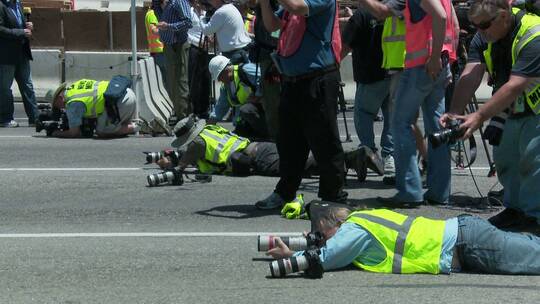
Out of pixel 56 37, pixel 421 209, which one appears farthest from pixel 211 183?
pixel 56 37

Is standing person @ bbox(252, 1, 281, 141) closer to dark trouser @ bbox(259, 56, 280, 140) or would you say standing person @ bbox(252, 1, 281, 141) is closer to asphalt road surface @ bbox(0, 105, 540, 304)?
dark trouser @ bbox(259, 56, 280, 140)

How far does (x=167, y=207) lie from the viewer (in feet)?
27.7

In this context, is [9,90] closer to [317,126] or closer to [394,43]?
[394,43]

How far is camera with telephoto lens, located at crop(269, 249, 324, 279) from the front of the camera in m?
5.89

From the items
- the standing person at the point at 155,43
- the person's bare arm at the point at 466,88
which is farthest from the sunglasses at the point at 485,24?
the standing person at the point at 155,43

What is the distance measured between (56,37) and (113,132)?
9.04 metres

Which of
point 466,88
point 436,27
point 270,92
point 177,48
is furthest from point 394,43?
point 177,48

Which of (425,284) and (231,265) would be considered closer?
(425,284)

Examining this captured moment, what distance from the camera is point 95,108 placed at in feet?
41.6

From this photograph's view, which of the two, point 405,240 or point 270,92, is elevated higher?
point 405,240

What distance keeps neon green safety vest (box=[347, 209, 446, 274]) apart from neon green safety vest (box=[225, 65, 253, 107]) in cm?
510

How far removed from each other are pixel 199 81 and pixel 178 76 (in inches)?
21.3

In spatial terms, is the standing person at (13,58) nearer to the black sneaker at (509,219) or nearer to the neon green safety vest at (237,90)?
the neon green safety vest at (237,90)

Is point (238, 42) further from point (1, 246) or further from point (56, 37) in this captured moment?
point (56, 37)
